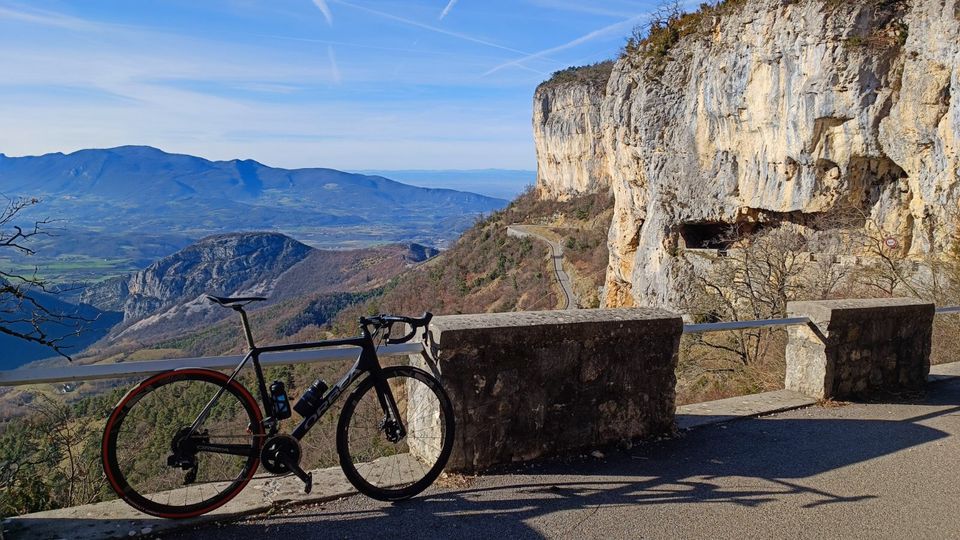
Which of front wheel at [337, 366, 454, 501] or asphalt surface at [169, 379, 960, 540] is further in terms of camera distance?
front wheel at [337, 366, 454, 501]

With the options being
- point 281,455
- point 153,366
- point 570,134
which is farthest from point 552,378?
point 570,134

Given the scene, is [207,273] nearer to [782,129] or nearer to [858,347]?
[782,129]

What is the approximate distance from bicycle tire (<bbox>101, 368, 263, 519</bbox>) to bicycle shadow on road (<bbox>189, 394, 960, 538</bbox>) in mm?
315

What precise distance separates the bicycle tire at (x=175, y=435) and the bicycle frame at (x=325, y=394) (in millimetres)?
43

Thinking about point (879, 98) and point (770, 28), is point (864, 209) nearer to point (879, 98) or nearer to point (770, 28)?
point (879, 98)

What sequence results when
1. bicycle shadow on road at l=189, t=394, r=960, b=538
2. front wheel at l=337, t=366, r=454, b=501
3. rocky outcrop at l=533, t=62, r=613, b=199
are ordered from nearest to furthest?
bicycle shadow on road at l=189, t=394, r=960, b=538 < front wheel at l=337, t=366, r=454, b=501 < rocky outcrop at l=533, t=62, r=613, b=199

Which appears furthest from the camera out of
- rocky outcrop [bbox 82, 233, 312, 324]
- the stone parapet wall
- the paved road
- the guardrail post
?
rocky outcrop [bbox 82, 233, 312, 324]

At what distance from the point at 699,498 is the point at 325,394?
2.26 metres

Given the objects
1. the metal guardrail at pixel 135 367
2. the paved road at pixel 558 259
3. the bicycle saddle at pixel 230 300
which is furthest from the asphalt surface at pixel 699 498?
the paved road at pixel 558 259

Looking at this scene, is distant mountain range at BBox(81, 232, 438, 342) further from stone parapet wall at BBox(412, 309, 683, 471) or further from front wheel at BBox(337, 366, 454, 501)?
front wheel at BBox(337, 366, 454, 501)

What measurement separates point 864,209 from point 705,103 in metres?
7.86

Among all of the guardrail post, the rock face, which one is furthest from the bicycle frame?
the rock face

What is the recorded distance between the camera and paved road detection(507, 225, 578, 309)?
140 feet

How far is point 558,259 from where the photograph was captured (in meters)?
49.9
